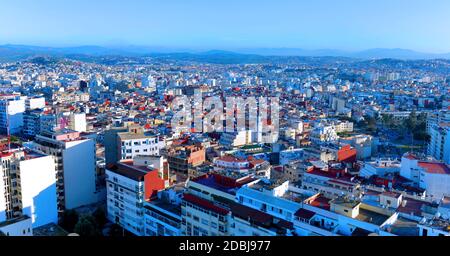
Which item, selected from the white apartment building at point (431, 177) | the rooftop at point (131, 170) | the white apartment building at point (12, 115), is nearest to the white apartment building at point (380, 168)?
the white apartment building at point (431, 177)

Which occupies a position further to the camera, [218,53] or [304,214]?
[218,53]

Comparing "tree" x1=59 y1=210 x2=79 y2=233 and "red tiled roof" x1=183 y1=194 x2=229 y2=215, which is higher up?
"red tiled roof" x1=183 y1=194 x2=229 y2=215

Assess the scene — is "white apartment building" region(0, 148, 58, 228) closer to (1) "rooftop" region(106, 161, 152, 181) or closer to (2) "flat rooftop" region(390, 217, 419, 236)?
(1) "rooftop" region(106, 161, 152, 181)

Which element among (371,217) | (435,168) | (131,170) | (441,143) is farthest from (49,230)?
(441,143)

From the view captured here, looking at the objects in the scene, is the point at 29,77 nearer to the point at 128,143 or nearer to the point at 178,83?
the point at 178,83

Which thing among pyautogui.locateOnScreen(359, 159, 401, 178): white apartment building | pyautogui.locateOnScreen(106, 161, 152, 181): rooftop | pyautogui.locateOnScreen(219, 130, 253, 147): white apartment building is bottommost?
pyautogui.locateOnScreen(219, 130, 253, 147): white apartment building

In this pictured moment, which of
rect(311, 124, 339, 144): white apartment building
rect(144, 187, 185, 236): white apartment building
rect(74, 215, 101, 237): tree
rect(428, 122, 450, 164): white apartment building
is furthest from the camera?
rect(311, 124, 339, 144): white apartment building

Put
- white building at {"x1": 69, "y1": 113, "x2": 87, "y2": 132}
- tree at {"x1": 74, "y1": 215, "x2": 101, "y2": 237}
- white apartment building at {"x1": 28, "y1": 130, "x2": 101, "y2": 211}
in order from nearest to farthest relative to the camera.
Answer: tree at {"x1": 74, "y1": 215, "x2": 101, "y2": 237} < white apartment building at {"x1": 28, "y1": 130, "x2": 101, "y2": 211} < white building at {"x1": 69, "y1": 113, "x2": 87, "y2": 132}

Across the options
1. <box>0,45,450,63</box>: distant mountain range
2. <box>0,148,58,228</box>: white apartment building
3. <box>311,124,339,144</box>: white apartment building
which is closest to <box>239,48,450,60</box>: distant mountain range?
<box>0,45,450,63</box>: distant mountain range

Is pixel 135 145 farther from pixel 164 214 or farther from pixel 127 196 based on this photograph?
pixel 164 214

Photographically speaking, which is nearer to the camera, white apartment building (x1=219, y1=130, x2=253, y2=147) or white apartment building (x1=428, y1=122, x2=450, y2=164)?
white apartment building (x1=428, y1=122, x2=450, y2=164)
